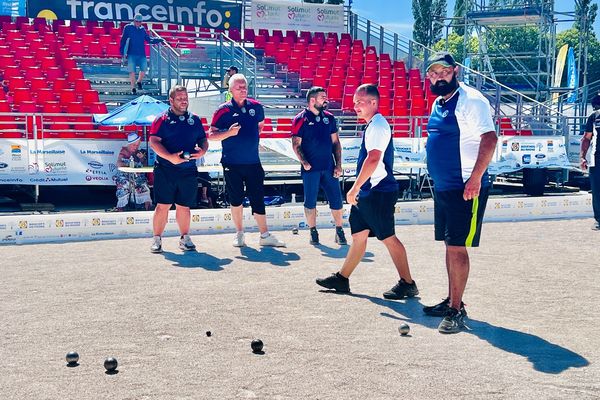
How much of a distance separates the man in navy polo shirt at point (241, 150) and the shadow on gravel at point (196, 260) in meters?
0.78

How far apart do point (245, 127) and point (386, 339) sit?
4.66 m

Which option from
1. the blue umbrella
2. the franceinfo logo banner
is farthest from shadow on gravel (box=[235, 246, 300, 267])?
the franceinfo logo banner

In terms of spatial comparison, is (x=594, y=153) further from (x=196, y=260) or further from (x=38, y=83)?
(x=38, y=83)

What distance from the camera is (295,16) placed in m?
25.2

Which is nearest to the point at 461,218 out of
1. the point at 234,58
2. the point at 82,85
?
the point at 82,85

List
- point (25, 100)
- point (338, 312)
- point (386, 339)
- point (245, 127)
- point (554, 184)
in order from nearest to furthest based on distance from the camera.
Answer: point (386, 339), point (338, 312), point (245, 127), point (25, 100), point (554, 184)

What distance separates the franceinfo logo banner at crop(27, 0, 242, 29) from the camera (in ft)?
74.0

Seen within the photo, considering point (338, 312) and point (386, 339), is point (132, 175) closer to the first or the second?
point (338, 312)

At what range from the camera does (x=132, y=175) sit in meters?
13.5

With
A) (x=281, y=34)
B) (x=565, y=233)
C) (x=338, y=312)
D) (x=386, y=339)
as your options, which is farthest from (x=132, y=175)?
(x=281, y=34)

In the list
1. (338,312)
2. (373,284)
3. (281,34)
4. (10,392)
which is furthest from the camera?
(281,34)

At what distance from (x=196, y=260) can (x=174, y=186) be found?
1.07 metres

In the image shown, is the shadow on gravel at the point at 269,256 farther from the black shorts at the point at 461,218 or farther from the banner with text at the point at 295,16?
the banner with text at the point at 295,16

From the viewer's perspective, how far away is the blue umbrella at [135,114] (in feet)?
45.2
